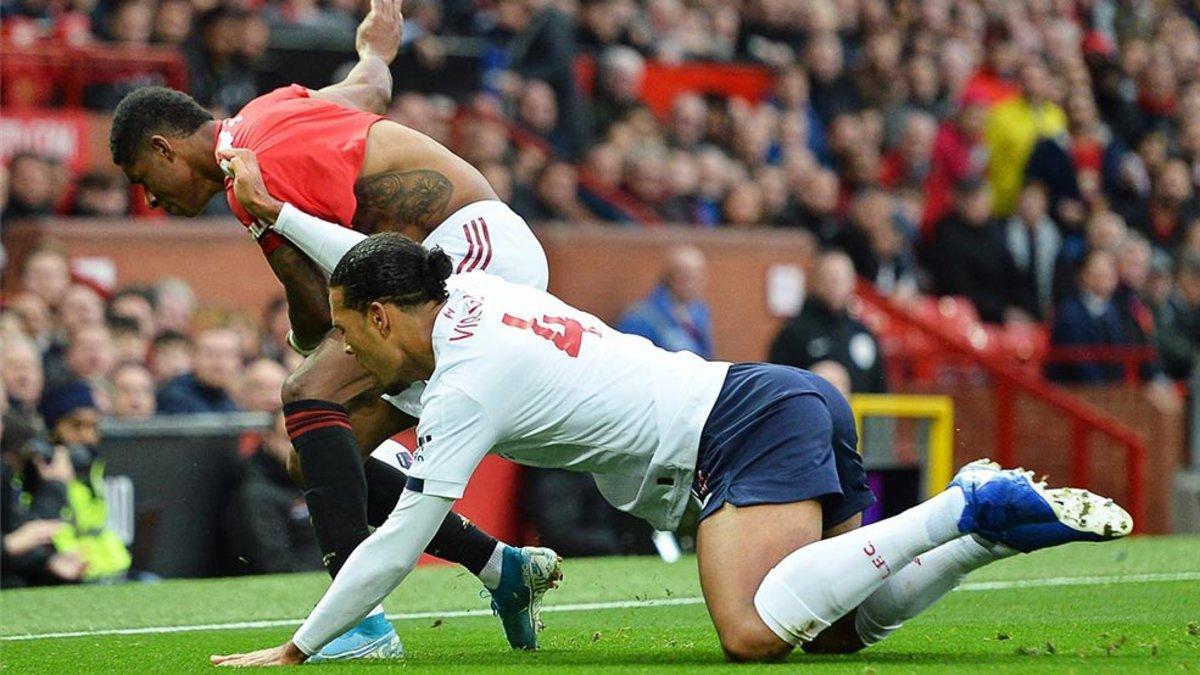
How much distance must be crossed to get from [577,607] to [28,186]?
5.81 m

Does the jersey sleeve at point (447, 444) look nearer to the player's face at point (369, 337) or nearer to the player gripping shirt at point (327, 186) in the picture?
the player's face at point (369, 337)

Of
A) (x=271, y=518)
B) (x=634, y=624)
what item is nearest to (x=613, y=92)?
(x=271, y=518)

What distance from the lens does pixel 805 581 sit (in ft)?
18.2

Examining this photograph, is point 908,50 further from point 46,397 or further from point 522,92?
point 46,397

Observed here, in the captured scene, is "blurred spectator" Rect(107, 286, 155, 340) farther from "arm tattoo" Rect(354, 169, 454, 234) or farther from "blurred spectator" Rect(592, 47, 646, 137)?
"arm tattoo" Rect(354, 169, 454, 234)

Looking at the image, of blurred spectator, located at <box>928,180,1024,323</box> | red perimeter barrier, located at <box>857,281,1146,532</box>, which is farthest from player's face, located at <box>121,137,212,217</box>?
blurred spectator, located at <box>928,180,1024,323</box>

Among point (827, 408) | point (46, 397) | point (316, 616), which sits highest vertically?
point (827, 408)

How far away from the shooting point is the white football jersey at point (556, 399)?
17.9ft

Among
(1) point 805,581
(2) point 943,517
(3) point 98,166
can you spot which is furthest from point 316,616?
(3) point 98,166

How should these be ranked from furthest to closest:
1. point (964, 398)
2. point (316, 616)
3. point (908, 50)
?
1. point (908, 50)
2. point (964, 398)
3. point (316, 616)

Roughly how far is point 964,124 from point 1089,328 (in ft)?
9.17

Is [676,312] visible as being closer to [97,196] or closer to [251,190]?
[97,196]

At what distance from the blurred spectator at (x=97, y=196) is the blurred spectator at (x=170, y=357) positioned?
5.39ft

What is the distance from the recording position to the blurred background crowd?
12039mm
